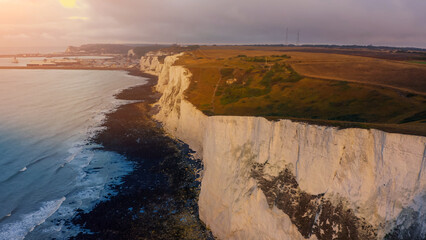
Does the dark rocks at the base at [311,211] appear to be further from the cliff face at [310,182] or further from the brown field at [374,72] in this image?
the brown field at [374,72]

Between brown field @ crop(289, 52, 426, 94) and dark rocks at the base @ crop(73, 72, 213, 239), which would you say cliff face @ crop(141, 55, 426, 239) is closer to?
dark rocks at the base @ crop(73, 72, 213, 239)

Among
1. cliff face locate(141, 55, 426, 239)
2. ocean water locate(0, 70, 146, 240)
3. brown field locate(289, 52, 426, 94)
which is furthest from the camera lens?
brown field locate(289, 52, 426, 94)

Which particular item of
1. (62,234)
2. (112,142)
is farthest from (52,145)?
(62,234)

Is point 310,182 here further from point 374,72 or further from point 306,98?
point 374,72

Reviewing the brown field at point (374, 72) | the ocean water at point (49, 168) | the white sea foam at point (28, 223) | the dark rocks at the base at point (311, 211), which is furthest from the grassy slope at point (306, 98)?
the white sea foam at point (28, 223)

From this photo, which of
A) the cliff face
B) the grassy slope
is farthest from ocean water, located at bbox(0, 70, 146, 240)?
the grassy slope

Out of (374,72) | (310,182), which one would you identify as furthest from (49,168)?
(374,72)
